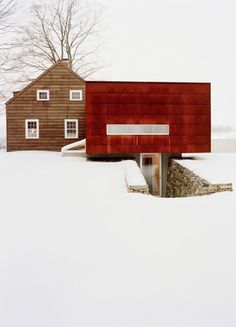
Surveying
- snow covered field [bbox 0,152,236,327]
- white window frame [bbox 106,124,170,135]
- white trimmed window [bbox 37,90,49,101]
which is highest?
white trimmed window [bbox 37,90,49,101]

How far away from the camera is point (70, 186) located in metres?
13.0

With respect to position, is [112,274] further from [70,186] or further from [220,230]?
[70,186]

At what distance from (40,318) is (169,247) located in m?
3.12

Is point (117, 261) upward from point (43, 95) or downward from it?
downward

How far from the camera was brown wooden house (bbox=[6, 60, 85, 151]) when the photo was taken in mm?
27125

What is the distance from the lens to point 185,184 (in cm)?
1812

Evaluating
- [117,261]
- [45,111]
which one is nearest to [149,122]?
[45,111]

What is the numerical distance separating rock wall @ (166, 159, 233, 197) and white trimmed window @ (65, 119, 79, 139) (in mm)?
8872

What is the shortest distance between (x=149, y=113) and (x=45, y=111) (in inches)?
383

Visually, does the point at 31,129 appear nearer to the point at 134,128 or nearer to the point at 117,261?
the point at 134,128

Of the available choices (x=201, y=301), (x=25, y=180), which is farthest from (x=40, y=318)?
(x=25, y=180)

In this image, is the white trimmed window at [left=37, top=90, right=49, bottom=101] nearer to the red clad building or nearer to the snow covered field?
the red clad building

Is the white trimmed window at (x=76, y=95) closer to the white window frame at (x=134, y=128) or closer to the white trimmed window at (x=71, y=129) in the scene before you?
the white trimmed window at (x=71, y=129)

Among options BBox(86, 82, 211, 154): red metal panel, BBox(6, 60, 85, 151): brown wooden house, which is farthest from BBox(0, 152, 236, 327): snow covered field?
BBox(6, 60, 85, 151): brown wooden house
